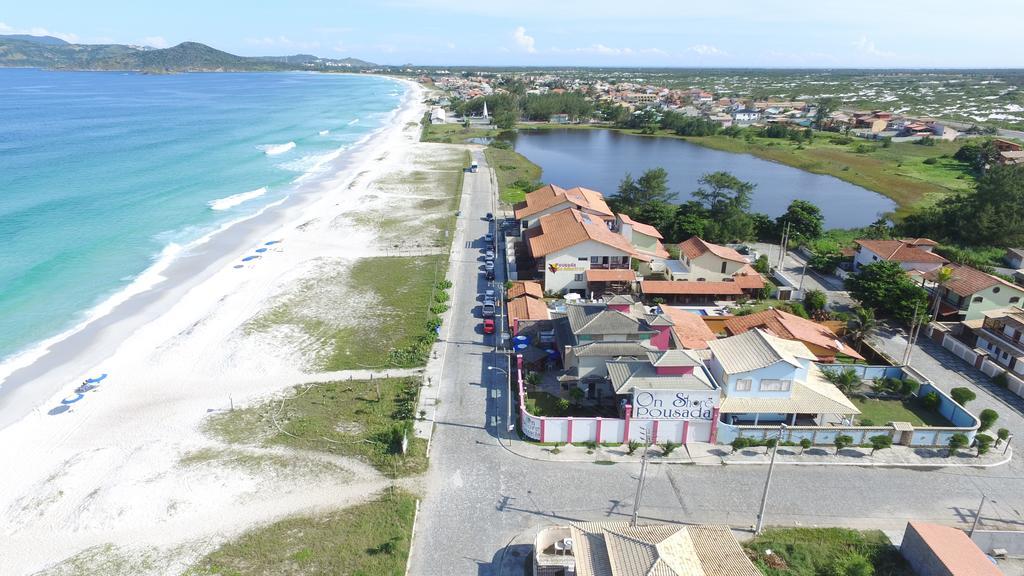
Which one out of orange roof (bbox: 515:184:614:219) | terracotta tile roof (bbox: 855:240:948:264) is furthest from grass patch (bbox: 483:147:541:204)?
terracotta tile roof (bbox: 855:240:948:264)

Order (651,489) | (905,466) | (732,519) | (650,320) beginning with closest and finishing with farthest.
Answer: (732,519) → (651,489) → (905,466) → (650,320)

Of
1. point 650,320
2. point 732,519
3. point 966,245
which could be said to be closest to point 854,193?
point 966,245

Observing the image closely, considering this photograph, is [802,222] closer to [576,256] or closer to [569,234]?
[569,234]

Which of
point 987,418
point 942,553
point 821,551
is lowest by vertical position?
point 821,551

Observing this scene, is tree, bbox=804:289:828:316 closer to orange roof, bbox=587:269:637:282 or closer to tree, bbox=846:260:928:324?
tree, bbox=846:260:928:324

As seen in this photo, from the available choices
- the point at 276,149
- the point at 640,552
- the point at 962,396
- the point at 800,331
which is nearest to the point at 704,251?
the point at 800,331

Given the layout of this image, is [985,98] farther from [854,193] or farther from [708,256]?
[708,256]
